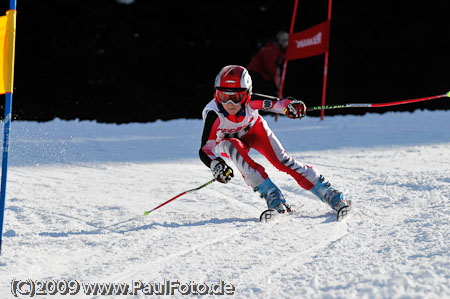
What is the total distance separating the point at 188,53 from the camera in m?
13.5

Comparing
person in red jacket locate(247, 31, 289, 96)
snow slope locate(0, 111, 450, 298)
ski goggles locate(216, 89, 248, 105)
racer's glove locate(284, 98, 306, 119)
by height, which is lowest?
snow slope locate(0, 111, 450, 298)

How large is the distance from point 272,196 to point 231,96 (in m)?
0.74

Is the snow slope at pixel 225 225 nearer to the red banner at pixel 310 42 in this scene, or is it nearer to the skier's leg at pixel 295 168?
the skier's leg at pixel 295 168

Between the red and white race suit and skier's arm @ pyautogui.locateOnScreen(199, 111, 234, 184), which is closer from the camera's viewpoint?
skier's arm @ pyautogui.locateOnScreen(199, 111, 234, 184)

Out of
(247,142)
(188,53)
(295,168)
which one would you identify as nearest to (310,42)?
(188,53)

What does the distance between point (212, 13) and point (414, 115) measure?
239 inches

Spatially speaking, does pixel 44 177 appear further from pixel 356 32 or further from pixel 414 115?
pixel 356 32

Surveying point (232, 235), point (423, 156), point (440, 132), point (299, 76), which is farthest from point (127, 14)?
point (232, 235)

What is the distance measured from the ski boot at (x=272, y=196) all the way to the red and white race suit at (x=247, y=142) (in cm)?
4

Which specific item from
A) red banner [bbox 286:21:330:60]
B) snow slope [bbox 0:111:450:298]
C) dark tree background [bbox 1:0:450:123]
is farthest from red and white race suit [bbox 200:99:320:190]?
dark tree background [bbox 1:0:450:123]

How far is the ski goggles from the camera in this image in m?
3.70

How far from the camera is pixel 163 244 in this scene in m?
3.03

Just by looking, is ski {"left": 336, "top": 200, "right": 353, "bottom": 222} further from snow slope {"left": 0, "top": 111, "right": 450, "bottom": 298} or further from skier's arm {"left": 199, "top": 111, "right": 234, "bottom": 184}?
skier's arm {"left": 199, "top": 111, "right": 234, "bottom": 184}

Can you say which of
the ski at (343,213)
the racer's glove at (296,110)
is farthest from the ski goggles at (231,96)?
the ski at (343,213)
